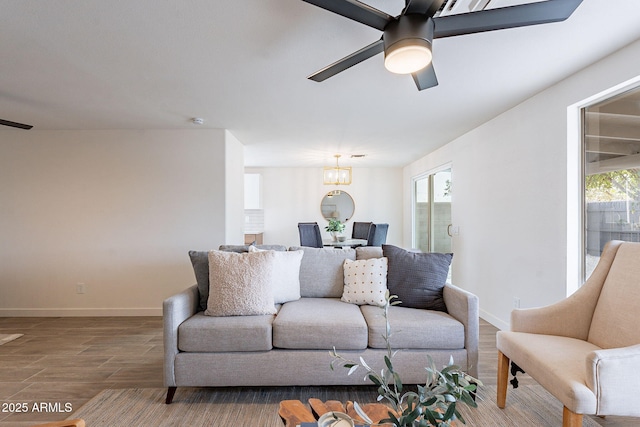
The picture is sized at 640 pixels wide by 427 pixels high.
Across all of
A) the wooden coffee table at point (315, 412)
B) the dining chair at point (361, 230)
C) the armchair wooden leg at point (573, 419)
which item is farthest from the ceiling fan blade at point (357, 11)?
the dining chair at point (361, 230)

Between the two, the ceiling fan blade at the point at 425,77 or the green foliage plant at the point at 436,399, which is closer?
the green foliage plant at the point at 436,399

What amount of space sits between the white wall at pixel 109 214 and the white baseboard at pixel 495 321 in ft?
10.7

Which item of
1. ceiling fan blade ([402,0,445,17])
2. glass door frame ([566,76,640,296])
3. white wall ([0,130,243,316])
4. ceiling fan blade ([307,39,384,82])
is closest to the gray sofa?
glass door frame ([566,76,640,296])

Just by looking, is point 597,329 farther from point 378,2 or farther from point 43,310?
point 43,310

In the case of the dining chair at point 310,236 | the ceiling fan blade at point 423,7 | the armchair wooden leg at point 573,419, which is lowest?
the armchair wooden leg at point 573,419

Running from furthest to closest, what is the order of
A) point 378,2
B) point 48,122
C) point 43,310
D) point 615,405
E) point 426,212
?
1. point 426,212
2. point 43,310
3. point 48,122
4. point 378,2
5. point 615,405

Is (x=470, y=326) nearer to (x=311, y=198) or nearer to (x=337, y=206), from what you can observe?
(x=337, y=206)

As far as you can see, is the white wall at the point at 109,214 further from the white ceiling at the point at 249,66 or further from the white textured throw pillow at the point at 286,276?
the white textured throw pillow at the point at 286,276

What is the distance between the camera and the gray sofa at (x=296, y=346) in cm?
201

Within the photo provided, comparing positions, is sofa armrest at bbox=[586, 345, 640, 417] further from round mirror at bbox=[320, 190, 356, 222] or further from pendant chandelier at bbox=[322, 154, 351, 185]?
round mirror at bbox=[320, 190, 356, 222]

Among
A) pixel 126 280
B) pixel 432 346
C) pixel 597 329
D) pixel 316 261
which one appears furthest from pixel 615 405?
pixel 126 280

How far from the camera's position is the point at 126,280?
391cm

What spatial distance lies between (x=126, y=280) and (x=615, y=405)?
14.7 ft

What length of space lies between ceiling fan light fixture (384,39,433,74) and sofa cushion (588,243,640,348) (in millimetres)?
1617
